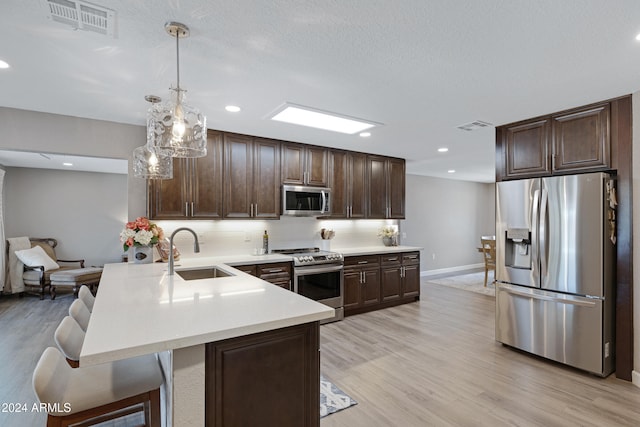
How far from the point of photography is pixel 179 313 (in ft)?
5.19

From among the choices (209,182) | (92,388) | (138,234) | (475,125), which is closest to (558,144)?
(475,125)

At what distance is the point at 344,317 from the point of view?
4605 millimetres

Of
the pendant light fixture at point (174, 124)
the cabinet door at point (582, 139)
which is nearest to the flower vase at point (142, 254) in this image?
the pendant light fixture at point (174, 124)

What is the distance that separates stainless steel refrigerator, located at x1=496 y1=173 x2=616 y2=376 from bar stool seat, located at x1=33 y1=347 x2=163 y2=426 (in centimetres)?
339

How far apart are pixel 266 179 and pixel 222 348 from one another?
313cm

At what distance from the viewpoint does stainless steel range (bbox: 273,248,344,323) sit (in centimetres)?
415

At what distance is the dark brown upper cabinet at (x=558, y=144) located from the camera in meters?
2.95

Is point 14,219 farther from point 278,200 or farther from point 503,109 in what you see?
point 503,109

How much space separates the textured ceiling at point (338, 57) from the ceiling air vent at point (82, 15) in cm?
5

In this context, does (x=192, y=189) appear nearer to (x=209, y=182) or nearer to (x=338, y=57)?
(x=209, y=182)

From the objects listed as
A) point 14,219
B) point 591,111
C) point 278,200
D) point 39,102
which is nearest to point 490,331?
point 591,111

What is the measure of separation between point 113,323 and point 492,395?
9.06ft

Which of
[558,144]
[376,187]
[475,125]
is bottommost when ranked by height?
[376,187]

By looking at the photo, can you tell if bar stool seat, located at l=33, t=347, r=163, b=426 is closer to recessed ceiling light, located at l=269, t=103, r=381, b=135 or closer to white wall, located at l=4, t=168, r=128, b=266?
recessed ceiling light, located at l=269, t=103, r=381, b=135
